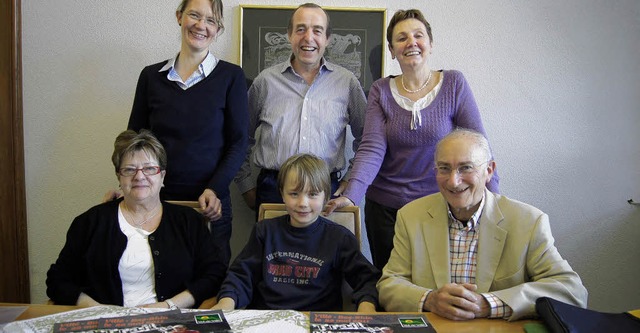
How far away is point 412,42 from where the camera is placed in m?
2.16

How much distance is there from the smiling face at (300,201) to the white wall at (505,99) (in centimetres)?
109

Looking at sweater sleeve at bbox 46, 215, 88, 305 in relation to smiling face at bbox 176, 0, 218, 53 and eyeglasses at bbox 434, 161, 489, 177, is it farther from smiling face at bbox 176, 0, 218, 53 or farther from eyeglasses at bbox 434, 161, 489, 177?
eyeglasses at bbox 434, 161, 489, 177

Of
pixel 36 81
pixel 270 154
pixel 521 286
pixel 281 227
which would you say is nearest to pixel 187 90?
pixel 270 154

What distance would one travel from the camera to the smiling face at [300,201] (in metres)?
1.86

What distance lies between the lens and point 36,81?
2873 millimetres

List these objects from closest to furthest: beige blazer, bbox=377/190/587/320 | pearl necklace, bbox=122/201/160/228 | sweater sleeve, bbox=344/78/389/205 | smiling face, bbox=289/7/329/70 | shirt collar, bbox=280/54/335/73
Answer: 1. beige blazer, bbox=377/190/587/320
2. pearl necklace, bbox=122/201/160/228
3. sweater sleeve, bbox=344/78/389/205
4. smiling face, bbox=289/7/329/70
5. shirt collar, bbox=280/54/335/73

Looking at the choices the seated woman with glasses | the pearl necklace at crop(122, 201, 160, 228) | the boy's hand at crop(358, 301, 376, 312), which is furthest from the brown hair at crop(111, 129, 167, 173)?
the boy's hand at crop(358, 301, 376, 312)

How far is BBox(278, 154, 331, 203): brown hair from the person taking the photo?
1867mm

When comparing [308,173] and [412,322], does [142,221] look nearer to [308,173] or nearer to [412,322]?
[308,173]

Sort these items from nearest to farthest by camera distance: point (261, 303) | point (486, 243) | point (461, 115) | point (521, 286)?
point (521, 286) → point (486, 243) → point (261, 303) → point (461, 115)

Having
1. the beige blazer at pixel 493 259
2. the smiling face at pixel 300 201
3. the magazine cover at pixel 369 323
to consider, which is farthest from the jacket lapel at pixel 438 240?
the smiling face at pixel 300 201

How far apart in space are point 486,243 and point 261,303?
2.67ft

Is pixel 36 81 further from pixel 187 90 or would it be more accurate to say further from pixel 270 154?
pixel 270 154

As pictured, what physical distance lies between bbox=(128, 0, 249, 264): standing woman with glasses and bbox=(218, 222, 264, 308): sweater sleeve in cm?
35
